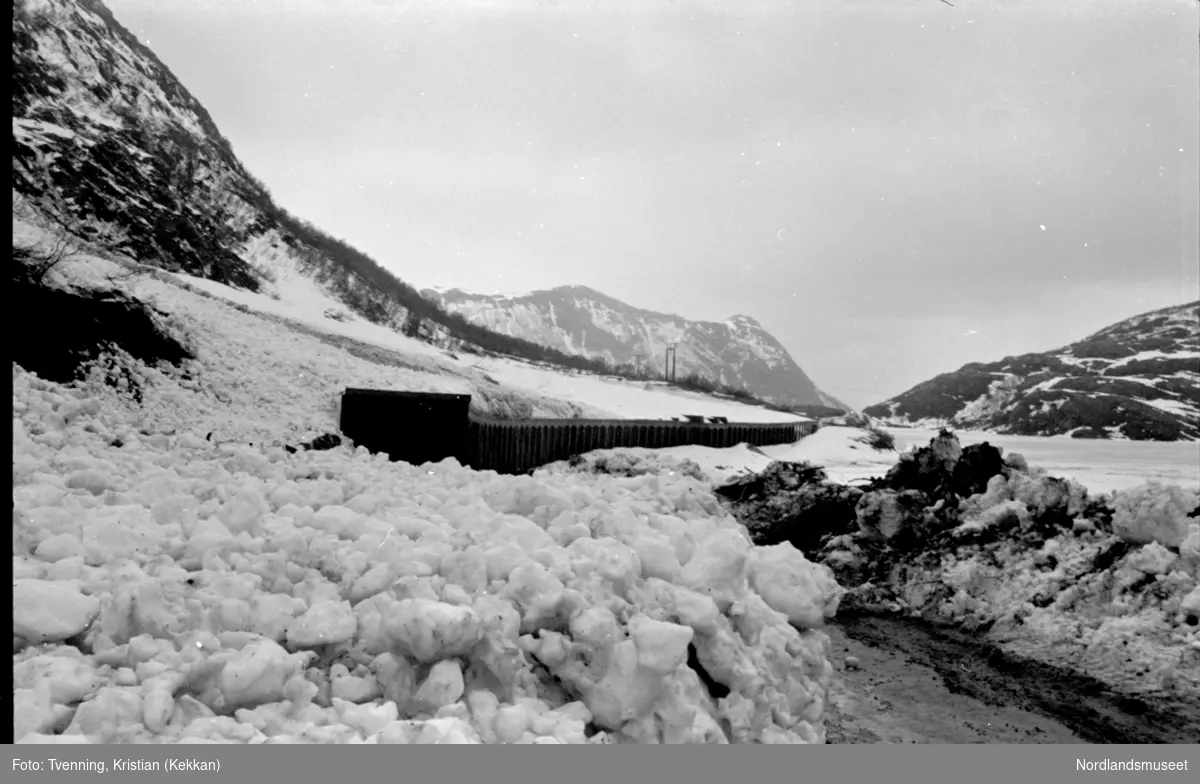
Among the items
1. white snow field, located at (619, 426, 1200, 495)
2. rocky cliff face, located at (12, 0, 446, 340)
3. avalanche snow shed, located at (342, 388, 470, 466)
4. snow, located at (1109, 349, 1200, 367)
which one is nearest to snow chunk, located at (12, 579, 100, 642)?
rocky cliff face, located at (12, 0, 446, 340)

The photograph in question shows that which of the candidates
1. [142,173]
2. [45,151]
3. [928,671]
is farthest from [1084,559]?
[142,173]

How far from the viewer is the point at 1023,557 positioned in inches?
234

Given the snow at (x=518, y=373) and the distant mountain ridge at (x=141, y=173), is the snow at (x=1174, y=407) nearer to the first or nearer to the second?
the snow at (x=518, y=373)

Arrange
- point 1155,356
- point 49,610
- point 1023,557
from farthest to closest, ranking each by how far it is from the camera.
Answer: point 1155,356, point 1023,557, point 49,610

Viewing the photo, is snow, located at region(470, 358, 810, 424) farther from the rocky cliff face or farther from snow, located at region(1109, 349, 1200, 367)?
snow, located at region(1109, 349, 1200, 367)

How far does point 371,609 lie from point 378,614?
0.05 meters

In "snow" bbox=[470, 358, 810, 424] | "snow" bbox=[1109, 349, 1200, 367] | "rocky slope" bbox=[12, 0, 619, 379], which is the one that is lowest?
"snow" bbox=[470, 358, 810, 424]

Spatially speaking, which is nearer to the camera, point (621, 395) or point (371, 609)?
point (371, 609)

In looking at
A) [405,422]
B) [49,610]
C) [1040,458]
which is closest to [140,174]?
[405,422]

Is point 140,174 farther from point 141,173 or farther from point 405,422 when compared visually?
point 405,422

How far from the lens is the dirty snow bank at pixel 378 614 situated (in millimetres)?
1889

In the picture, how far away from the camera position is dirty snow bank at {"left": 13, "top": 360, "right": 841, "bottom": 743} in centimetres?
189

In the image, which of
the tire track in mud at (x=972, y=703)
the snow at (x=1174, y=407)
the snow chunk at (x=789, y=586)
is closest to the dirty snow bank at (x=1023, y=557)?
the tire track in mud at (x=972, y=703)

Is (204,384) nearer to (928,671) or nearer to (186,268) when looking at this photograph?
(186,268)
